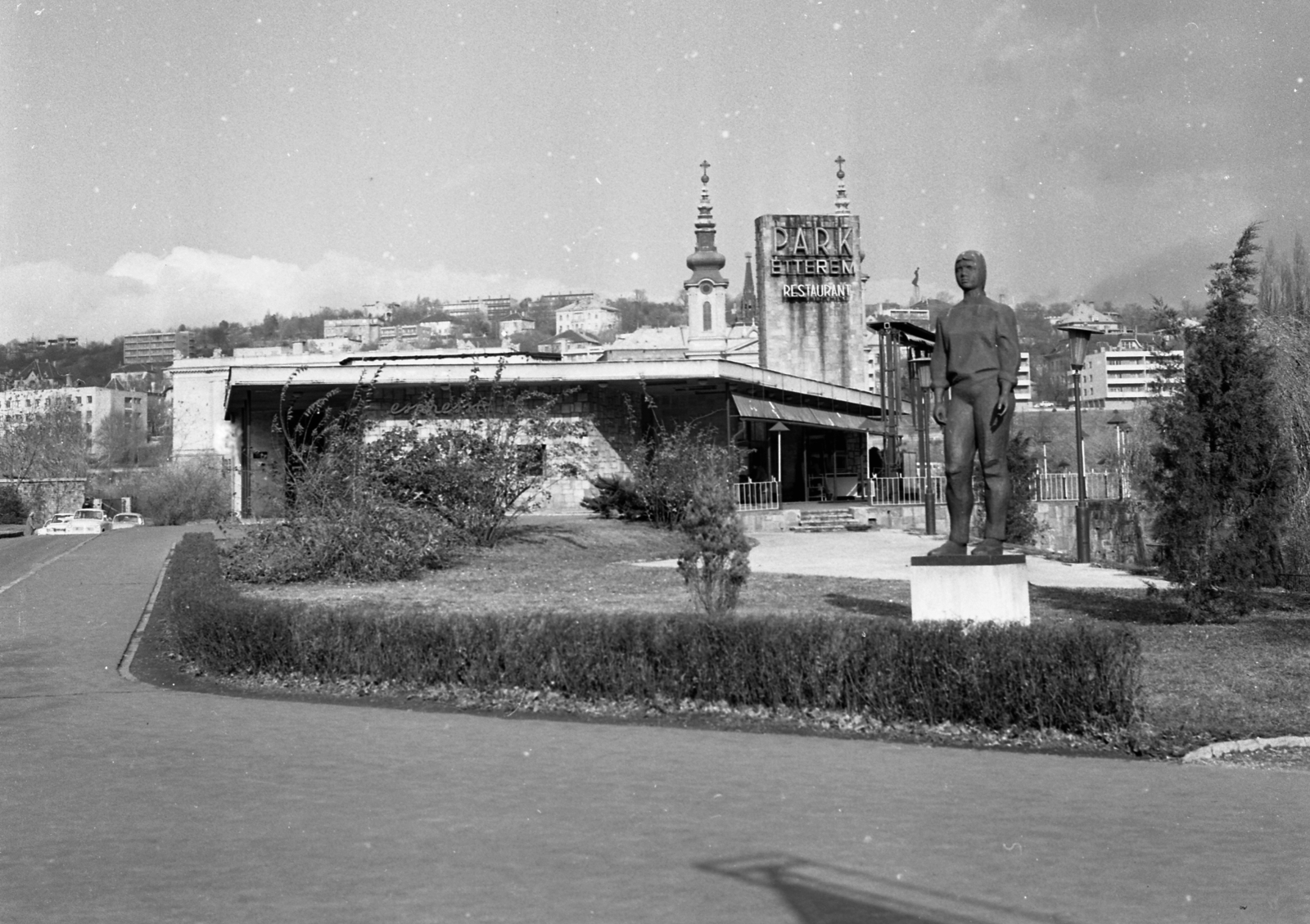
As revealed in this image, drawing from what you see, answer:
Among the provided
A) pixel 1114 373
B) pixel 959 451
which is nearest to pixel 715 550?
pixel 959 451

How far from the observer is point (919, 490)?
3834 centimetres

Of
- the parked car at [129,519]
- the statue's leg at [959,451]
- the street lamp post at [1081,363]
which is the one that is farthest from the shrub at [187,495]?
the statue's leg at [959,451]

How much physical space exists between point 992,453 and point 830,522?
72.4 ft

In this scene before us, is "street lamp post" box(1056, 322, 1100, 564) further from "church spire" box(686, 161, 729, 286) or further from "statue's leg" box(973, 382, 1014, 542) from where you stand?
"church spire" box(686, 161, 729, 286)

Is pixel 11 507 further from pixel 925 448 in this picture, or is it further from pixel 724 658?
pixel 724 658

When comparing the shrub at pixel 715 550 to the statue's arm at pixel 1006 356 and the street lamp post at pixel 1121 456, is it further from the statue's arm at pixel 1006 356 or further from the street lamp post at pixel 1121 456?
the street lamp post at pixel 1121 456

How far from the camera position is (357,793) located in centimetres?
746

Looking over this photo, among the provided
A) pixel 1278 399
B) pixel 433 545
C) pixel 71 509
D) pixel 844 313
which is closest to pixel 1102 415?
pixel 844 313

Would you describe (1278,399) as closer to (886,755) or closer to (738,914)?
(886,755)

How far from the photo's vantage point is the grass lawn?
9.66m

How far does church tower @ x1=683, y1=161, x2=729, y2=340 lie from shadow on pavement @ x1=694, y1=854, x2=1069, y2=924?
7648cm

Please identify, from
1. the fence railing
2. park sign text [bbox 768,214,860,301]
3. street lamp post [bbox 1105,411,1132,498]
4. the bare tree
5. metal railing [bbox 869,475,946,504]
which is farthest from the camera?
the bare tree

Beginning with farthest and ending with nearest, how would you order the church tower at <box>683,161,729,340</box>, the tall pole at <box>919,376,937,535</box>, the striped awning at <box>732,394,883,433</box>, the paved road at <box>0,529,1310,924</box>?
the church tower at <box>683,161,729,340</box> < the striped awning at <box>732,394,883,433</box> < the tall pole at <box>919,376,937,535</box> < the paved road at <box>0,529,1310,924</box>

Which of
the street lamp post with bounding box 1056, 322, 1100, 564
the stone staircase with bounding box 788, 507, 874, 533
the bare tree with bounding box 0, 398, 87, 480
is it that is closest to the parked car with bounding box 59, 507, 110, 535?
the bare tree with bounding box 0, 398, 87, 480
